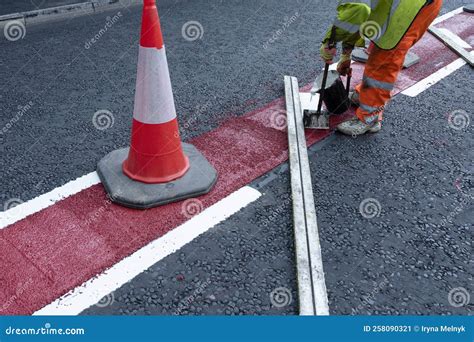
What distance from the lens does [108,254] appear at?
8.80ft

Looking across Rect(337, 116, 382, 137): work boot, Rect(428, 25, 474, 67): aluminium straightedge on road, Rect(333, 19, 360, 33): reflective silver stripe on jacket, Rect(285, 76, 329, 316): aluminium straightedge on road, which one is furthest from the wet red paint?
Rect(428, 25, 474, 67): aluminium straightedge on road

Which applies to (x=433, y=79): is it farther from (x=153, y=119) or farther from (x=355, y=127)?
(x=153, y=119)

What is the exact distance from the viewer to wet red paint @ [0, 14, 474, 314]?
2469mm

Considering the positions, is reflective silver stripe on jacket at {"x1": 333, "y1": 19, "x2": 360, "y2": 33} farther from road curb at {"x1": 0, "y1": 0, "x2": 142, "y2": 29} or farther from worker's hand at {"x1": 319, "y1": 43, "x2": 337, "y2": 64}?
road curb at {"x1": 0, "y1": 0, "x2": 142, "y2": 29}

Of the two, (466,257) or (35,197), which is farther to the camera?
(35,197)

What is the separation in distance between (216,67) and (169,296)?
354 cm

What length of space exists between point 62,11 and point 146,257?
5.37 metres

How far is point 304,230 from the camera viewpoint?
290 centimetres

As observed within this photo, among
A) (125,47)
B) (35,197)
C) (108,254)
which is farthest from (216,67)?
(108,254)

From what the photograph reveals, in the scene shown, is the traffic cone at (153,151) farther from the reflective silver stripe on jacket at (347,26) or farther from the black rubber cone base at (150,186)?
the reflective silver stripe on jacket at (347,26)

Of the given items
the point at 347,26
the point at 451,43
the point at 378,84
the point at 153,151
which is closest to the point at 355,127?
the point at 378,84

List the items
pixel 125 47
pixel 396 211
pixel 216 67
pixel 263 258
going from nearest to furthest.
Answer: pixel 263 258, pixel 396 211, pixel 216 67, pixel 125 47

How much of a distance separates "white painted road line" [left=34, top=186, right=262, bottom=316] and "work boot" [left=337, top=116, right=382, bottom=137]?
4.26ft

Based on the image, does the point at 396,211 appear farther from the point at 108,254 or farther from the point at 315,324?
the point at 108,254
